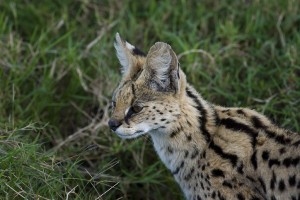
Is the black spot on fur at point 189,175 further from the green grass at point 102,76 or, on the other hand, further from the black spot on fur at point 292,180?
the black spot on fur at point 292,180

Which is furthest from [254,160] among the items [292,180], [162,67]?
[162,67]

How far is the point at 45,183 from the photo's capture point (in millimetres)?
4945

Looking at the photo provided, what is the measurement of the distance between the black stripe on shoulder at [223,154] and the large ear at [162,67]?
0.43 meters

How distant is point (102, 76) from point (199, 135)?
170 cm

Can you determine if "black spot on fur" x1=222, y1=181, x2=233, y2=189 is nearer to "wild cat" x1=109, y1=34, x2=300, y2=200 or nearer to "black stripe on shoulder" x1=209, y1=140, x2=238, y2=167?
"wild cat" x1=109, y1=34, x2=300, y2=200

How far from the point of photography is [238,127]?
4.88 meters

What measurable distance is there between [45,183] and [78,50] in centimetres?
203

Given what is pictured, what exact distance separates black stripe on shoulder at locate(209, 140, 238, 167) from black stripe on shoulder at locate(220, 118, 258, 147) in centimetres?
14

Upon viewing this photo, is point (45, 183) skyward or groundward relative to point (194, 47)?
groundward

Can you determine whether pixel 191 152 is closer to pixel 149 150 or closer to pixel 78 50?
pixel 149 150

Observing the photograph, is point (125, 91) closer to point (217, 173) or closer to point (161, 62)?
point (161, 62)

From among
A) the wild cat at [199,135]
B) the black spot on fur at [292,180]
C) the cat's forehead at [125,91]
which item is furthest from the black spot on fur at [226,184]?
the cat's forehead at [125,91]

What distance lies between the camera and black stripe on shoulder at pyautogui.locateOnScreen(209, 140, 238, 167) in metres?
4.78

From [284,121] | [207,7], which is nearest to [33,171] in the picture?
[284,121]
